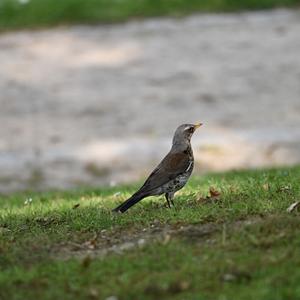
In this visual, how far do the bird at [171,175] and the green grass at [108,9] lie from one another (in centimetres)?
1606

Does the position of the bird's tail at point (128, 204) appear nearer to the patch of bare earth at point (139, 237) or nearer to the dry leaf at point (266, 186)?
the patch of bare earth at point (139, 237)

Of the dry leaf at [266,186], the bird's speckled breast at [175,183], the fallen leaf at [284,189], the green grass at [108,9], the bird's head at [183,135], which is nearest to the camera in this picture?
the bird's speckled breast at [175,183]

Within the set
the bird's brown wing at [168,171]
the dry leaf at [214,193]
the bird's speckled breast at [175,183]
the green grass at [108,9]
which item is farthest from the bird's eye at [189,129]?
the green grass at [108,9]

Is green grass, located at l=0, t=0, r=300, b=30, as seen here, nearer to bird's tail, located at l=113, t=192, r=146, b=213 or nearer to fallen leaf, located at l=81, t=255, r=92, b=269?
bird's tail, located at l=113, t=192, r=146, b=213

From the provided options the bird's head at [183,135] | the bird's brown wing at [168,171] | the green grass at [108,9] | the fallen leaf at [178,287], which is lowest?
the fallen leaf at [178,287]

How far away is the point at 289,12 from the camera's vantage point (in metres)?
25.2

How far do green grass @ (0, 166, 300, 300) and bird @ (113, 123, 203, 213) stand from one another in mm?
183

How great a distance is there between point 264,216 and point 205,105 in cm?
1259

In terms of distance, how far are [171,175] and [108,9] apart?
17193mm

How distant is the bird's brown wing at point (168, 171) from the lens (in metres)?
8.92

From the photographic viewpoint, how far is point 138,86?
21531 millimetres

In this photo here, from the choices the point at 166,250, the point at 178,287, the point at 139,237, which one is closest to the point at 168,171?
the point at 139,237

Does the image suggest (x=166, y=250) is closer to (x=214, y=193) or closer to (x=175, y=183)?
(x=175, y=183)

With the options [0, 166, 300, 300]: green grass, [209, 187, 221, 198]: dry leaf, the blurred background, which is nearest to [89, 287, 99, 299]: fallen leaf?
[0, 166, 300, 300]: green grass
